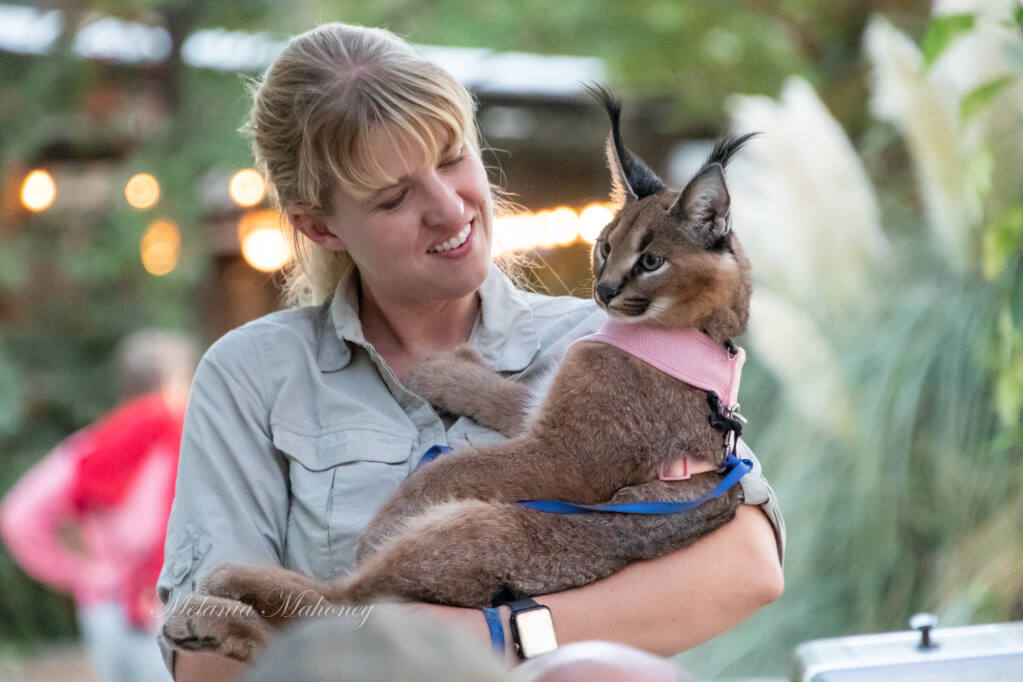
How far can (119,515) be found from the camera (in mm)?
5309

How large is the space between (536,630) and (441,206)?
86cm

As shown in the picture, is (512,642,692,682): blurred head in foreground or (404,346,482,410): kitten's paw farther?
(404,346,482,410): kitten's paw

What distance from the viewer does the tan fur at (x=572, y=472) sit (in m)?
2.04

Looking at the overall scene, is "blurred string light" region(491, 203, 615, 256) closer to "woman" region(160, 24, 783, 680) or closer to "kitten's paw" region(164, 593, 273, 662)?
"woman" region(160, 24, 783, 680)

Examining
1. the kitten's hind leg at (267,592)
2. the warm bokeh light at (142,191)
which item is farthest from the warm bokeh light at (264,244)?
the kitten's hind leg at (267,592)

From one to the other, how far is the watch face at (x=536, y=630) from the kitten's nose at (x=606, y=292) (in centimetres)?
61

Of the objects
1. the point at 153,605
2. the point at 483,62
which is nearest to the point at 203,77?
the point at 483,62

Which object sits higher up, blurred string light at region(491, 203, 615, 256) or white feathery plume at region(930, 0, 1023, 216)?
white feathery plume at region(930, 0, 1023, 216)

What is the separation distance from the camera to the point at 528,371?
2.52 metres

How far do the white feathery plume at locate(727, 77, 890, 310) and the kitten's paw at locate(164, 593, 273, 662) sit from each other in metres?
3.41

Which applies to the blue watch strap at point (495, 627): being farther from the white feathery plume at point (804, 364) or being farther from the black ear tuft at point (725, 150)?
the white feathery plume at point (804, 364)

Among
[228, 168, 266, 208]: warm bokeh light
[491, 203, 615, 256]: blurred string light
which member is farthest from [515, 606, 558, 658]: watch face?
[228, 168, 266, 208]: warm bokeh light

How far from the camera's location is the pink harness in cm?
222

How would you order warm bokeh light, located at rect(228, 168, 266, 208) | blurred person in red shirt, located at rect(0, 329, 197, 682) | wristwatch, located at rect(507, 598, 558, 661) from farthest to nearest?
warm bokeh light, located at rect(228, 168, 266, 208) < blurred person in red shirt, located at rect(0, 329, 197, 682) < wristwatch, located at rect(507, 598, 558, 661)
